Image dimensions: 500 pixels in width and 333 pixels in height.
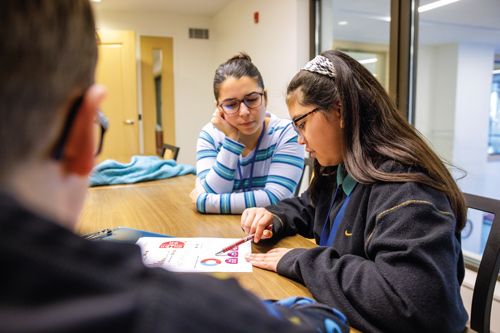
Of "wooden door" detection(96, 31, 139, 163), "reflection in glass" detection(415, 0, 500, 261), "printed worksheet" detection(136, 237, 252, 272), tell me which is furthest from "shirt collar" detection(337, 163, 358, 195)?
"wooden door" detection(96, 31, 139, 163)

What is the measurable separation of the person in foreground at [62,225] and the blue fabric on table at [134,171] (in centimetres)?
186

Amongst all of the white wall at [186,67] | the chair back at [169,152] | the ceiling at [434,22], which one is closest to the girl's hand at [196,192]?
the chair back at [169,152]

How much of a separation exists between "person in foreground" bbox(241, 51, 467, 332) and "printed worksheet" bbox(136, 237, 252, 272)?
59mm

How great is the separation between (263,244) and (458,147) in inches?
87.3

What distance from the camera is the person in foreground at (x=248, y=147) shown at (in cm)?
164

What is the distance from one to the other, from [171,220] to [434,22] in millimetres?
2425

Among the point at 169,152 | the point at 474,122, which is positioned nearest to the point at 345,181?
the point at 474,122

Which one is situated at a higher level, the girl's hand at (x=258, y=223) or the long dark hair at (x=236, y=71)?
the long dark hair at (x=236, y=71)

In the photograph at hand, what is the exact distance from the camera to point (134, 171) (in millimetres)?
2338

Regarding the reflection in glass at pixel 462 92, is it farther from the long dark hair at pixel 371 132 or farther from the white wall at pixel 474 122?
the long dark hair at pixel 371 132

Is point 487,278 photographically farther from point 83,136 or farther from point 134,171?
point 134,171

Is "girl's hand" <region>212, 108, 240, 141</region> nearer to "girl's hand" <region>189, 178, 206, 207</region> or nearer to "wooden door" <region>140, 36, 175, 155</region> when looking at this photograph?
"girl's hand" <region>189, 178, 206, 207</region>

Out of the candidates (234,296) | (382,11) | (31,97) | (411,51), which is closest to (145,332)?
(234,296)

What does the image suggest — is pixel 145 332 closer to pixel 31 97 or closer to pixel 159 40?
pixel 31 97
